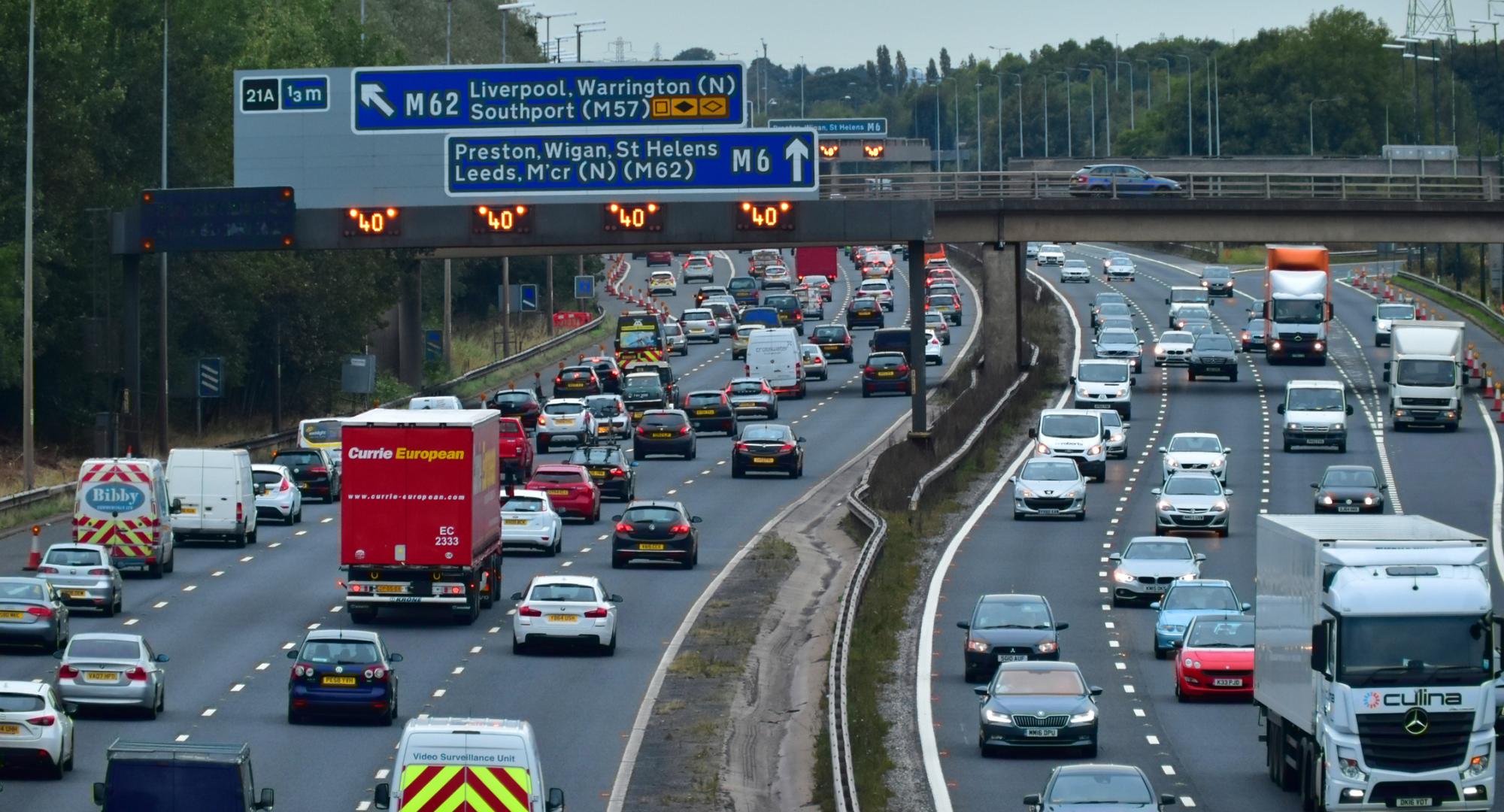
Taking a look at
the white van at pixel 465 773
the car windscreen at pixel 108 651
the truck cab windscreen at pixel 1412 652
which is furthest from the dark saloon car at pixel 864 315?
the white van at pixel 465 773

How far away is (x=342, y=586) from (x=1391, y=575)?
74.3 ft

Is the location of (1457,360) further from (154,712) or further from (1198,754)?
(154,712)

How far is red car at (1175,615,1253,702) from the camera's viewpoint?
34031 millimetres

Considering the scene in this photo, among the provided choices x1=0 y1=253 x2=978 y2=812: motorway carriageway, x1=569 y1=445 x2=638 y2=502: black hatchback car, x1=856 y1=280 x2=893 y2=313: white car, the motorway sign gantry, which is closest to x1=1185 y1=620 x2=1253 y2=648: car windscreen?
x1=0 y1=253 x2=978 y2=812: motorway carriageway

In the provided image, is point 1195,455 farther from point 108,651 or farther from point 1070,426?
point 108,651

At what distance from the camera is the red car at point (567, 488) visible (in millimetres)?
53500

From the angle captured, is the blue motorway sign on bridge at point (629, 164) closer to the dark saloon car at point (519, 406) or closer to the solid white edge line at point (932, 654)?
the solid white edge line at point (932, 654)

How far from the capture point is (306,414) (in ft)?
275

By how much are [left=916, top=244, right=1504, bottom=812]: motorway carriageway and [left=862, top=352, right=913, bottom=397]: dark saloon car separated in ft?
25.3

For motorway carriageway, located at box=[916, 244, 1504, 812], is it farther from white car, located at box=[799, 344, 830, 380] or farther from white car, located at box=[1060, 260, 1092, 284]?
white car, located at box=[1060, 260, 1092, 284]

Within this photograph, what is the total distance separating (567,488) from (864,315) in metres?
55.0

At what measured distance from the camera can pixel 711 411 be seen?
7119cm

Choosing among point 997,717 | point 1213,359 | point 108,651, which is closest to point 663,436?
point 1213,359

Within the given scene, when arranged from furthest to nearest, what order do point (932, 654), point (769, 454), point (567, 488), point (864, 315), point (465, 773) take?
point (864, 315) < point (769, 454) < point (567, 488) < point (932, 654) < point (465, 773)
